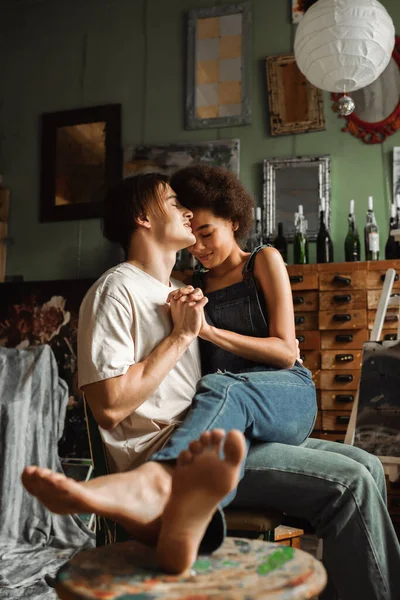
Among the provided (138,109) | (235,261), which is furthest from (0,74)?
(235,261)

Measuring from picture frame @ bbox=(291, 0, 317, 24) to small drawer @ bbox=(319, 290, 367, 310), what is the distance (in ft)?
6.79

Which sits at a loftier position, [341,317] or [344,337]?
[341,317]

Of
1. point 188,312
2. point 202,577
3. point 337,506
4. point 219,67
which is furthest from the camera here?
point 219,67

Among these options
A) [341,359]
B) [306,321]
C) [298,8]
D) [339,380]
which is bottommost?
[339,380]

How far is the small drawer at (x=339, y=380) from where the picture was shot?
3787mm

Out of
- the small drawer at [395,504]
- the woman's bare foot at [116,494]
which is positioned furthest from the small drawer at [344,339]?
the woman's bare foot at [116,494]

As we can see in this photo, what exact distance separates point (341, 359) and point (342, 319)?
0.23 metres

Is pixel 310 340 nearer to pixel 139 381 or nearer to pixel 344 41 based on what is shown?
pixel 344 41

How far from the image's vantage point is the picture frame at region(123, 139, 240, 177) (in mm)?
4668

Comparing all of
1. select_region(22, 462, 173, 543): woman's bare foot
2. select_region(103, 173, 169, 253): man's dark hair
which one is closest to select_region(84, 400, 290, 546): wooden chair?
select_region(22, 462, 173, 543): woman's bare foot

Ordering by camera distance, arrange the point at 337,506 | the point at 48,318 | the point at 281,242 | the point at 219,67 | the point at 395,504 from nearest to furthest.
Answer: the point at 337,506 < the point at 395,504 < the point at 281,242 < the point at 48,318 < the point at 219,67

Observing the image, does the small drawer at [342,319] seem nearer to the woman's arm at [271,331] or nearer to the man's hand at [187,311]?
the woman's arm at [271,331]

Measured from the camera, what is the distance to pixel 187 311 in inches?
59.7

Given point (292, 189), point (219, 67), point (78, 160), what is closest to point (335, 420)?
point (292, 189)
